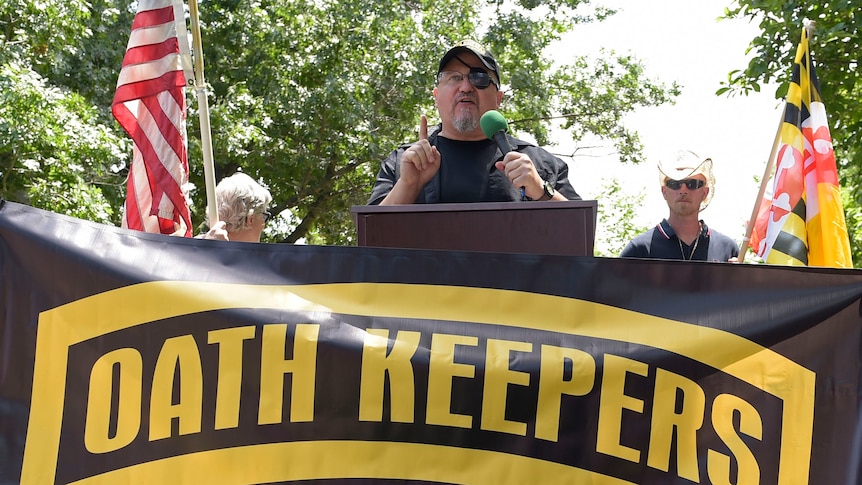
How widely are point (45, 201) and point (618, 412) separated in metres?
11.2

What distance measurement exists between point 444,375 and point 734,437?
0.82 metres

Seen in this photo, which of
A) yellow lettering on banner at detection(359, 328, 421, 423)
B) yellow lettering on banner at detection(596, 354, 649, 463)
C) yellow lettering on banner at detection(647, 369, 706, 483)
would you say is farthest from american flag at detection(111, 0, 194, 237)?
yellow lettering on banner at detection(647, 369, 706, 483)

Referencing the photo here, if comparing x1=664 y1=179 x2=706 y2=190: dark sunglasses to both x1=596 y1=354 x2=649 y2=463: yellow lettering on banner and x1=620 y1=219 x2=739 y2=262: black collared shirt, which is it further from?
x1=596 y1=354 x2=649 y2=463: yellow lettering on banner

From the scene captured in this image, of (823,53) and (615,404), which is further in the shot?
(823,53)

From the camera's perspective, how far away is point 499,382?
2.83m

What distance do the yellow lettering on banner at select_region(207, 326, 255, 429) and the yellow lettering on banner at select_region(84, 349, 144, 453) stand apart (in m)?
0.21

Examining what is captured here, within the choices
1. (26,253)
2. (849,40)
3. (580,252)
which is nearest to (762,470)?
(580,252)

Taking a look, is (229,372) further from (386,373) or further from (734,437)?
(734,437)

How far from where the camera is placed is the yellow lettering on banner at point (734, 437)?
274cm

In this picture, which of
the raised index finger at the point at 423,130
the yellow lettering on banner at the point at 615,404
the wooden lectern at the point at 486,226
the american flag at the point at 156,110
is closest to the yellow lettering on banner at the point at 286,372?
the wooden lectern at the point at 486,226

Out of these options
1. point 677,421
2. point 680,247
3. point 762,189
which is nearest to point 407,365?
point 677,421

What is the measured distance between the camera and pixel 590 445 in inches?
109

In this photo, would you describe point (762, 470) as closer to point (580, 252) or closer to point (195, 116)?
point (580, 252)

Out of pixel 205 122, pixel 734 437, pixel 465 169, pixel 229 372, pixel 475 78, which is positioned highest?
pixel 475 78
